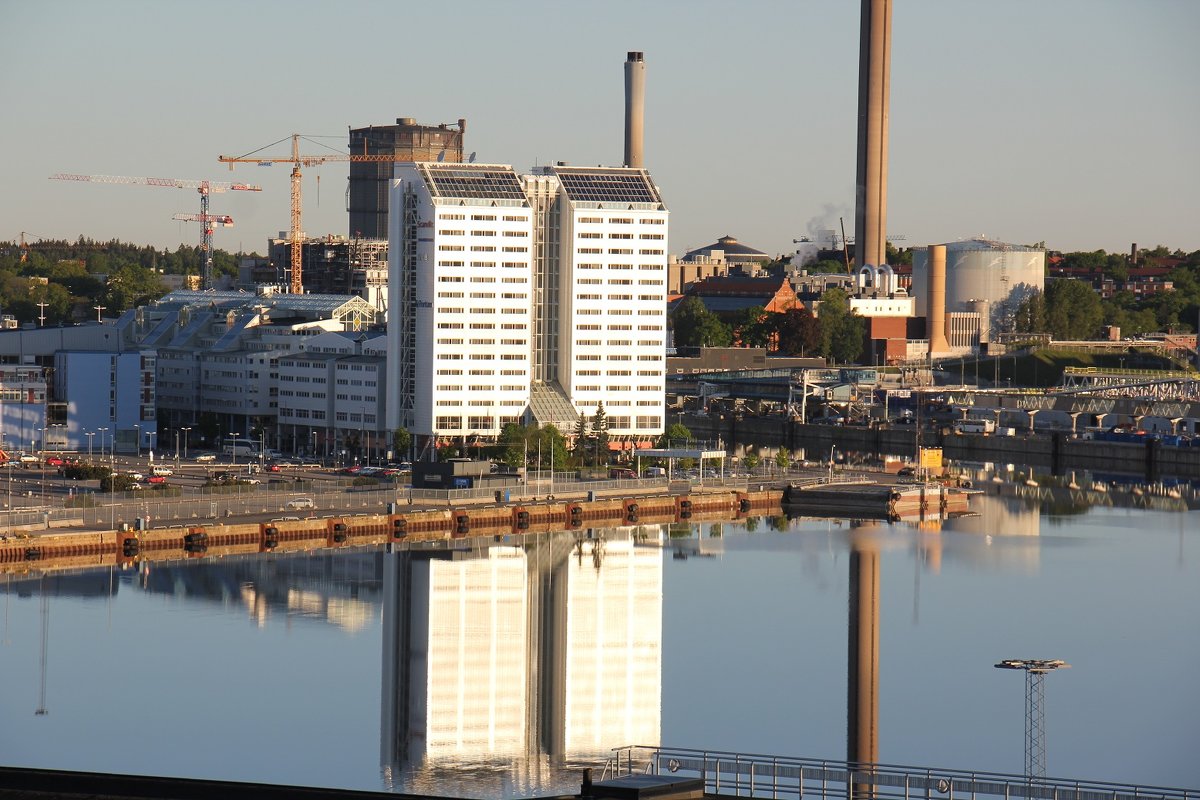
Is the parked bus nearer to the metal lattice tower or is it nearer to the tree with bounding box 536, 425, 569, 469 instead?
the tree with bounding box 536, 425, 569, 469

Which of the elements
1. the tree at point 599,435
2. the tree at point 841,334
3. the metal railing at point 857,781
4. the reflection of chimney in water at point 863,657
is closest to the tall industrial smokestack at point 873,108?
the tree at point 841,334

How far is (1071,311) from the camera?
80.7 meters

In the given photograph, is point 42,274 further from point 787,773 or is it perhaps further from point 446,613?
point 787,773

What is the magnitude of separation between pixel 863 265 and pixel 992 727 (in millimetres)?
51911

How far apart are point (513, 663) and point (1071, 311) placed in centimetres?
5888

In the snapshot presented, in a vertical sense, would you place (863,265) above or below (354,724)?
above

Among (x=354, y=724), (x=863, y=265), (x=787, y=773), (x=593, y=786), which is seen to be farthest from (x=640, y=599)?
(x=863, y=265)

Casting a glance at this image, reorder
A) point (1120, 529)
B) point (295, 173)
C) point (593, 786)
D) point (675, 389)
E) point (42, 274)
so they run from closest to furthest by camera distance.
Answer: point (593, 786) < point (1120, 529) < point (675, 389) < point (295, 173) < point (42, 274)

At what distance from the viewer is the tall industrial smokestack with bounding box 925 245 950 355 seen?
2945 inches

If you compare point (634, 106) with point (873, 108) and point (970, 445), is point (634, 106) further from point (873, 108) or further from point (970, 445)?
point (970, 445)

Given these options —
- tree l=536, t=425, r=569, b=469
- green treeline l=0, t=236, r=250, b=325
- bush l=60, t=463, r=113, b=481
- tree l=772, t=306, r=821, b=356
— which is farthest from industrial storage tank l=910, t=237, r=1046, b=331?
bush l=60, t=463, r=113, b=481

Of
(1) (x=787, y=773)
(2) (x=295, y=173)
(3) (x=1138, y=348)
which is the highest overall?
(2) (x=295, y=173)

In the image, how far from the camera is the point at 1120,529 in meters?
37.8

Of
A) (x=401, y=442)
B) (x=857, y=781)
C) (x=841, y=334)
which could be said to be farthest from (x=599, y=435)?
(x=857, y=781)
